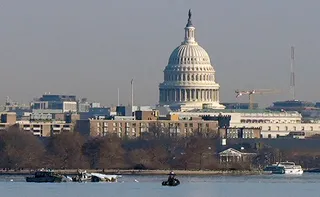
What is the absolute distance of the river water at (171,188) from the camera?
135 meters

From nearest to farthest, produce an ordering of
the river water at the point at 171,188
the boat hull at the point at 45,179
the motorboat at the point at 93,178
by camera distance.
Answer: the river water at the point at 171,188 → the boat hull at the point at 45,179 → the motorboat at the point at 93,178

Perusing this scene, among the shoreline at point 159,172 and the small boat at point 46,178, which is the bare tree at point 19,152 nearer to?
the shoreline at point 159,172

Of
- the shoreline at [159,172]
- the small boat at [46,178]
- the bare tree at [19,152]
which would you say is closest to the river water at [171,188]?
the small boat at [46,178]

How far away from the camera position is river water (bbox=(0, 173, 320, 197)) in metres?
135

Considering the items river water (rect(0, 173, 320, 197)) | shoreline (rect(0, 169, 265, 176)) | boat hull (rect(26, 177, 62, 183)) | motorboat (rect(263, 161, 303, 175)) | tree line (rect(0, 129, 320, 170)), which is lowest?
river water (rect(0, 173, 320, 197))

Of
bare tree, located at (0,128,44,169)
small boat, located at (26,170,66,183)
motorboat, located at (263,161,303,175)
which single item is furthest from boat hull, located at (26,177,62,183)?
motorboat, located at (263,161,303,175)

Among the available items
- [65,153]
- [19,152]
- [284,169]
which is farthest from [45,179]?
[284,169]

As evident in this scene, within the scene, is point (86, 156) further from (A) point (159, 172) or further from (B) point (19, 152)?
(A) point (159, 172)

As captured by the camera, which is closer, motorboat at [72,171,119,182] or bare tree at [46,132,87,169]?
motorboat at [72,171,119,182]

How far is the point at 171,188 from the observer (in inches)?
5704

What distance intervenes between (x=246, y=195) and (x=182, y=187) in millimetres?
12996

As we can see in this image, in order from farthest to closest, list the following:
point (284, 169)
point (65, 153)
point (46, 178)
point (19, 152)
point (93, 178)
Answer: point (284, 169) < point (65, 153) < point (19, 152) < point (93, 178) < point (46, 178)

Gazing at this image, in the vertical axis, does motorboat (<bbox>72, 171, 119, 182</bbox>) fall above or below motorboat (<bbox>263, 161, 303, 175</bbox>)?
below

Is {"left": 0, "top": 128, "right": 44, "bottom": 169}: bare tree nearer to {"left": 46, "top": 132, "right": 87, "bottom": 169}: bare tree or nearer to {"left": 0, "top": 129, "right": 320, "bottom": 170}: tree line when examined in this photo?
{"left": 0, "top": 129, "right": 320, "bottom": 170}: tree line
